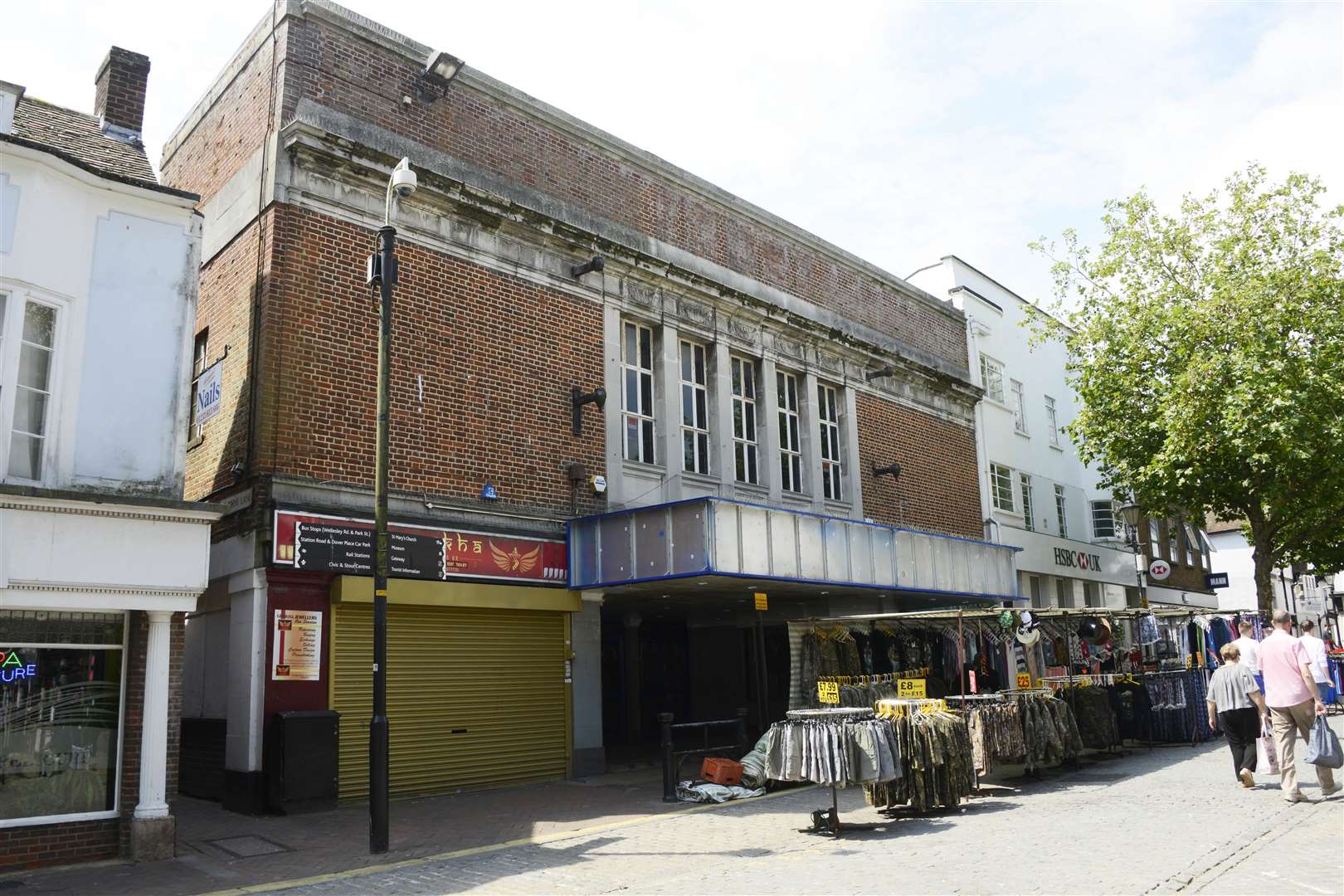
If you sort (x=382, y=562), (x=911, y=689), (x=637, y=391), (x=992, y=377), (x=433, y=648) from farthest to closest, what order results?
1. (x=992, y=377)
2. (x=637, y=391)
3. (x=433, y=648)
4. (x=911, y=689)
5. (x=382, y=562)

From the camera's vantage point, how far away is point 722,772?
1320 cm

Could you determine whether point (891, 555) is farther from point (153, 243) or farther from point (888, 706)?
point (153, 243)

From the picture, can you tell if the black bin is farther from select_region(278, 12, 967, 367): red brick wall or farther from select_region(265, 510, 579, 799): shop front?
select_region(278, 12, 967, 367): red brick wall

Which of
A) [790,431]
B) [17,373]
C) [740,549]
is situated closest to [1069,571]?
[790,431]

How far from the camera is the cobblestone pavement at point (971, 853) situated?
24.0 feet

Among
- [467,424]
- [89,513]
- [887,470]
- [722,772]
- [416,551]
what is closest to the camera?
[89,513]

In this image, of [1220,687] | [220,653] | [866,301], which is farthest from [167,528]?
[866,301]

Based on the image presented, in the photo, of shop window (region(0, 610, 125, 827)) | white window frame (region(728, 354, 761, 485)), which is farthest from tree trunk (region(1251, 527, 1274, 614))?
shop window (region(0, 610, 125, 827))

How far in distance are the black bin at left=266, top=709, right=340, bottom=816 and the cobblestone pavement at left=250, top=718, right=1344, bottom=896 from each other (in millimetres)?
3345

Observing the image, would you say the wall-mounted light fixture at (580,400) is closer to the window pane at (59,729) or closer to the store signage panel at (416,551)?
the store signage panel at (416,551)

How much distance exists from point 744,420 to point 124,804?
12343 millimetres

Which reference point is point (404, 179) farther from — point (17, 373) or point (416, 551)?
point (416, 551)

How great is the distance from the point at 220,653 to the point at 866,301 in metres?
15.6

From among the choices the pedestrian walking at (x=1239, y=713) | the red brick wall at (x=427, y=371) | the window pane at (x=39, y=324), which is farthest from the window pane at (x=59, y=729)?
the pedestrian walking at (x=1239, y=713)
